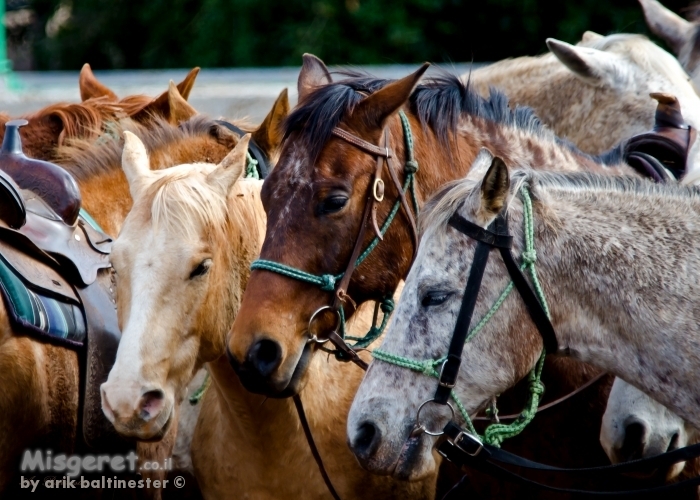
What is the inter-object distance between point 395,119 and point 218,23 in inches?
253

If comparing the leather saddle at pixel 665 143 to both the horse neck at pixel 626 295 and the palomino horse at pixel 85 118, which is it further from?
the palomino horse at pixel 85 118

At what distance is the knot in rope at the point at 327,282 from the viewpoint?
2850 mm

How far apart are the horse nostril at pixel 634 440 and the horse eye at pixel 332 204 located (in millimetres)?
1058

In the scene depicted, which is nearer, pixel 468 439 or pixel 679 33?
pixel 468 439

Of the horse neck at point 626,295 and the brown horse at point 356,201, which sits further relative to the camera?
the brown horse at point 356,201

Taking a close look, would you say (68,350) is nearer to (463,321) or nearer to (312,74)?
(312,74)

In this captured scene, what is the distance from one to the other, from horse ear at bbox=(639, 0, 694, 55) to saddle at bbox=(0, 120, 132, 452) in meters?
3.04

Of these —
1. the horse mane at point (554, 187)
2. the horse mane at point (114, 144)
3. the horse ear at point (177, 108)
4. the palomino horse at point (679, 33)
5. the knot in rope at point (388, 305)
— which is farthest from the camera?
the palomino horse at point (679, 33)

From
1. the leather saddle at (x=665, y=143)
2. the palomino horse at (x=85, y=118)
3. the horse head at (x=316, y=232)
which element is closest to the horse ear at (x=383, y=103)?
the horse head at (x=316, y=232)

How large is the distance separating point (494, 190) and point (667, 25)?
3089mm

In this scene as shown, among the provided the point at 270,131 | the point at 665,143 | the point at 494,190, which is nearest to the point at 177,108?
the point at 270,131

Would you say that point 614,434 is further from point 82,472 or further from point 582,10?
point 582,10

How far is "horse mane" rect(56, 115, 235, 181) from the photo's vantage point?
3.79 metres

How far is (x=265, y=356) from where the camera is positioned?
277cm
